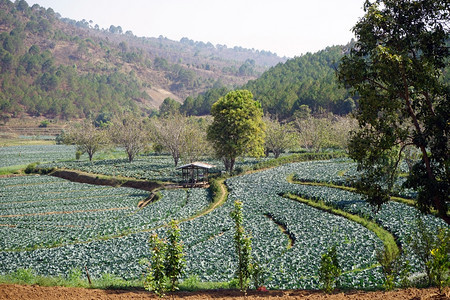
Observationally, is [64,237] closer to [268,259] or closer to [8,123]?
[268,259]

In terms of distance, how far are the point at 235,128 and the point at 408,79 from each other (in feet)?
127

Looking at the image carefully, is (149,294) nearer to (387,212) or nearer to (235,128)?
(387,212)

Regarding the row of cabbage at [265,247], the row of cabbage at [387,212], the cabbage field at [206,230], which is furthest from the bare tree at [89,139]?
the row of cabbage at [387,212]

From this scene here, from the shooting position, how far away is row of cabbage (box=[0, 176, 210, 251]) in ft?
101

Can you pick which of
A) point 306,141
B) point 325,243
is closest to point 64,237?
point 325,243

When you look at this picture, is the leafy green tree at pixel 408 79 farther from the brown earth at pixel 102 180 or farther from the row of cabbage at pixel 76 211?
the brown earth at pixel 102 180

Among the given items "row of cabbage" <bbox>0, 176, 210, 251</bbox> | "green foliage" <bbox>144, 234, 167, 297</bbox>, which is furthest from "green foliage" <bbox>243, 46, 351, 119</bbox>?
"green foliage" <bbox>144, 234, 167, 297</bbox>

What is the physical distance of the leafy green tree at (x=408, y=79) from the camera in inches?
580

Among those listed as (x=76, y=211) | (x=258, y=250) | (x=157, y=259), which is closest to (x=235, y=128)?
(x=76, y=211)

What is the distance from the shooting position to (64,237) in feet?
98.3

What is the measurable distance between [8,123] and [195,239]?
15535cm

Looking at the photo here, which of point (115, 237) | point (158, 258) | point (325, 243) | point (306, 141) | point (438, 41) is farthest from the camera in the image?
point (306, 141)

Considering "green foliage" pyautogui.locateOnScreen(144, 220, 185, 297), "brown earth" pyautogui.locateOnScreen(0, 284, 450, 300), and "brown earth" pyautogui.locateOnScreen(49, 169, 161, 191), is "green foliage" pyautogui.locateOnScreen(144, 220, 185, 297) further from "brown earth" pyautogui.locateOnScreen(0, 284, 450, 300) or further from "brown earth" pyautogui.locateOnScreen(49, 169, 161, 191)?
"brown earth" pyautogui.locateOnScreen(49, 169, 161, 191)

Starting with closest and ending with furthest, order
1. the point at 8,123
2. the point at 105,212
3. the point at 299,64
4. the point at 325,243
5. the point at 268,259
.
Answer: the point at 268,259 → the point at 325,243 → the point at 105,212 → the point at 8,123 → the point at 299,64
